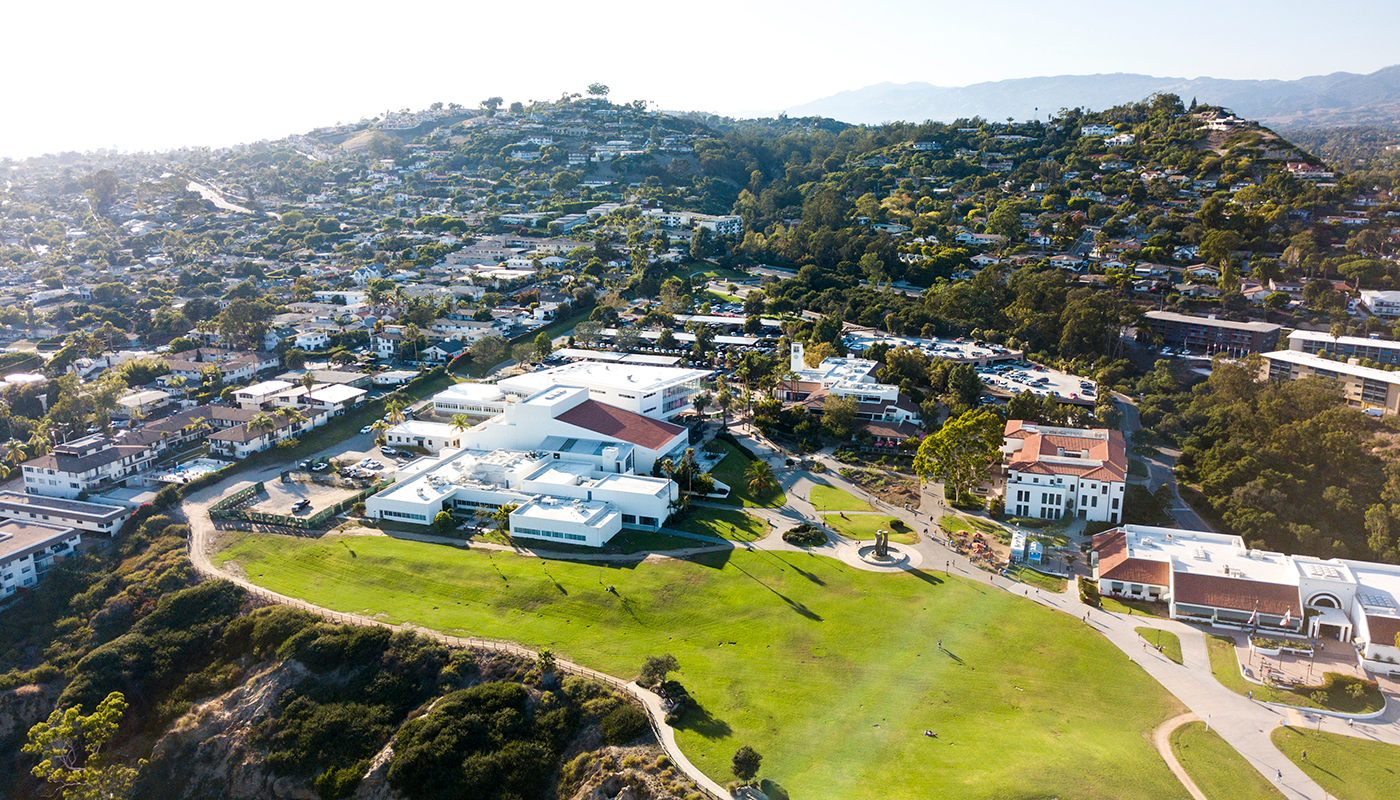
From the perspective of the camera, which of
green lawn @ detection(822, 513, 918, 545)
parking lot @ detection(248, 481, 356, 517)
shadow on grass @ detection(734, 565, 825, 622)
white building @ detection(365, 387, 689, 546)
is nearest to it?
shadow on grass @ detection(734, 565, 825, 622)

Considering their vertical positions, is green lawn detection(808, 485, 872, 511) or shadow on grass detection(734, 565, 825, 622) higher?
green lawn detection(808, 485, 872, 511)

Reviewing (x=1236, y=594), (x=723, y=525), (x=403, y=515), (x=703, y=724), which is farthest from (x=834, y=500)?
(x=403, y=515)

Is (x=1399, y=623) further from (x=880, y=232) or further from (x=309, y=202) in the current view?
(x=309, y=202)

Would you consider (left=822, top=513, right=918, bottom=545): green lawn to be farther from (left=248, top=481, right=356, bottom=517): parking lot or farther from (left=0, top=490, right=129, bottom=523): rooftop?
(left=0, top=490, right=129, bottom=523): rooftop

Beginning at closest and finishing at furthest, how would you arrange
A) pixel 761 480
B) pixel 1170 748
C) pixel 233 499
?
pixel 1170 748 → pixel 233 499 → pixel 761 480

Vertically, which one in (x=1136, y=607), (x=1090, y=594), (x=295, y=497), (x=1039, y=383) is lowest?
→ (x=1136, y=607)

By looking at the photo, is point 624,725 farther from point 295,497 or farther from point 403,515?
point 295,497

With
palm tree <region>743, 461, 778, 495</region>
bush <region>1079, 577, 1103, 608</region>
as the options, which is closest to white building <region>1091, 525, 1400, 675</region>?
bush <region>1079, 577, 1103, 608</region>
